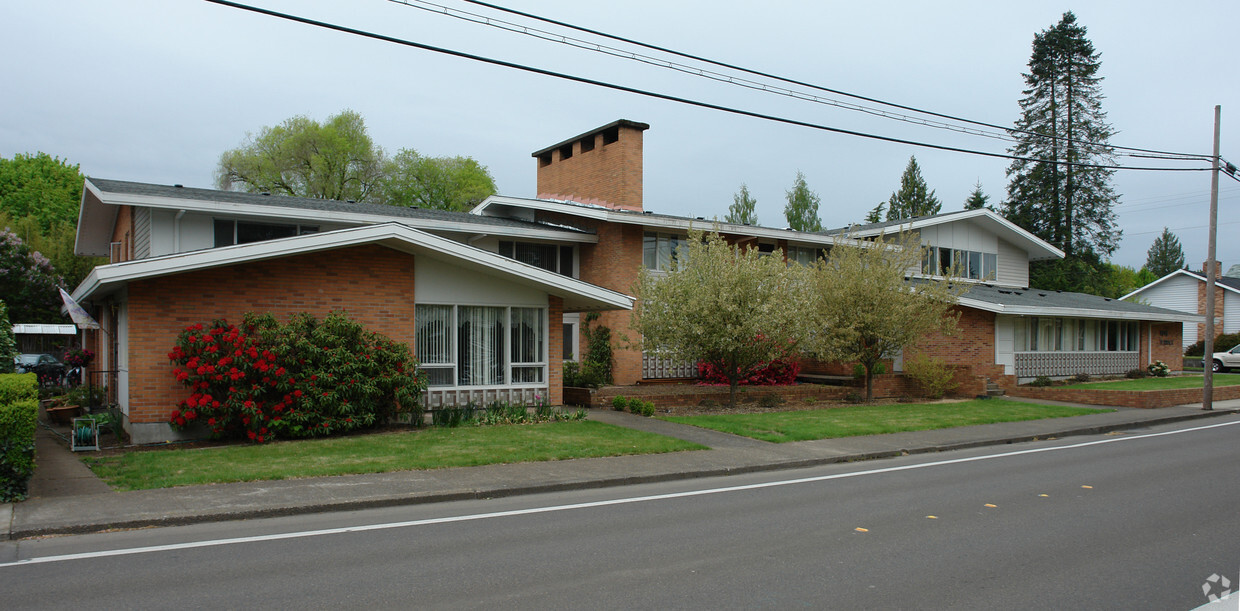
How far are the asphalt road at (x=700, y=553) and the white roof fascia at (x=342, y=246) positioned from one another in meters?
6.35

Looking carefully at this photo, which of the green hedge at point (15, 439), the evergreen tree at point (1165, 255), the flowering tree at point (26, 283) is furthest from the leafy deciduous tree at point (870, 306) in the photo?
the evergreen tree at point (1165, 255)

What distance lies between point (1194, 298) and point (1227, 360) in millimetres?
10917

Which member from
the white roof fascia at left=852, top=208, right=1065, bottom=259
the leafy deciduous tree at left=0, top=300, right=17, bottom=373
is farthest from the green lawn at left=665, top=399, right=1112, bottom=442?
the leafy deciduous tree at left=0, top=300, right=17, bottom=373

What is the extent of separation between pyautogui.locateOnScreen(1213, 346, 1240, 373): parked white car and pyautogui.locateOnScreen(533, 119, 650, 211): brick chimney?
34.3 m

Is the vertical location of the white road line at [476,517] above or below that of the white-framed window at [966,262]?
below

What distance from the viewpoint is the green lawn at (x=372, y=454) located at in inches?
406

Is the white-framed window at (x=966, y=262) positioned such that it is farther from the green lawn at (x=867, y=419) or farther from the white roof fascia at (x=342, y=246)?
the white roof fascia at (x=342, y=246)

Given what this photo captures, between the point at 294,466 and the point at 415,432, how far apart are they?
3.78 m

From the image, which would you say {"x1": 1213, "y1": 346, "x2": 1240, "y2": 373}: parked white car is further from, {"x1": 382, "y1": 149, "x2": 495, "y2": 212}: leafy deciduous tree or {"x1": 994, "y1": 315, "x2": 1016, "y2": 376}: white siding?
{"x1": 382, "y1": 149, "x2": 495, "y2": 212}: leafy deciduous tree

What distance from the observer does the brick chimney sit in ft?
88.6

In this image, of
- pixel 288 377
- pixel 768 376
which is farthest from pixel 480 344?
pixel 768 376

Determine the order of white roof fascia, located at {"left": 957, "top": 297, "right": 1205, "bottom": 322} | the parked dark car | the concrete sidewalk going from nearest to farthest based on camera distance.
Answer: the concrete sidewalk → white roof fascia, located at {"left": 957, "top": 297, "right": 1205, "bottom": 322} → the parked dark car

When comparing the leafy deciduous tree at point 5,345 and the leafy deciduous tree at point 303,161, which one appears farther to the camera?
the leafy deciduous tree at point 303,161

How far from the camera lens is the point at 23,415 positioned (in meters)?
8.64
